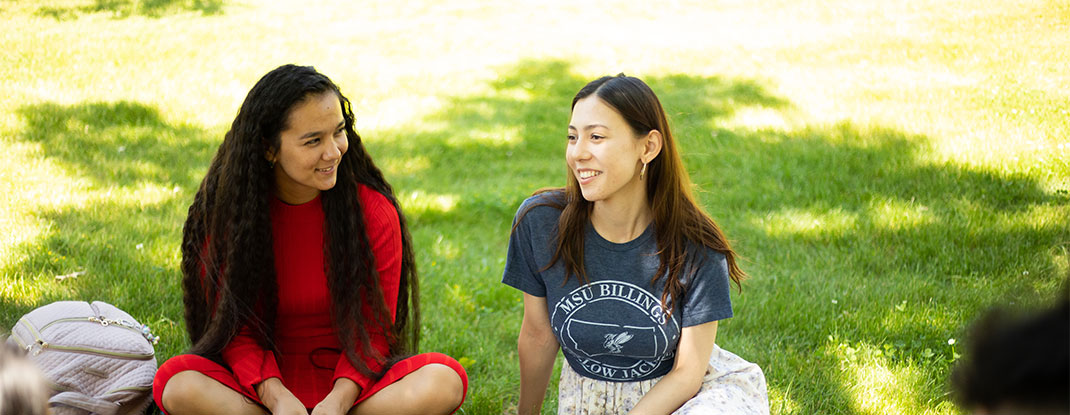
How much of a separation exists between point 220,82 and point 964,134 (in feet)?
22.3

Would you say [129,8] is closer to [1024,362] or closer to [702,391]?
[702,391]

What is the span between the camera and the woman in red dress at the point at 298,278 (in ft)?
9.50

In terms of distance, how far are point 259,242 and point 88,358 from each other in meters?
0.83

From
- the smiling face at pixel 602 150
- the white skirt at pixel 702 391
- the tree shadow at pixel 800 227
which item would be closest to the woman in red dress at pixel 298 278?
the white skirt at pixel 702 391

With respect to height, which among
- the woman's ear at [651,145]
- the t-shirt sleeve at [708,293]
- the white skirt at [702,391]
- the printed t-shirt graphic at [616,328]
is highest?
the woman's ear at [651,145]

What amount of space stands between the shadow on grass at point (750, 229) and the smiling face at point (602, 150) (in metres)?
1.24

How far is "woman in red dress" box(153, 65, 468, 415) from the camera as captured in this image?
2.89 metres

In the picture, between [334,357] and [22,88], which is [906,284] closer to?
[334,357]

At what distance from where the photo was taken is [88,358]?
10.3 feet

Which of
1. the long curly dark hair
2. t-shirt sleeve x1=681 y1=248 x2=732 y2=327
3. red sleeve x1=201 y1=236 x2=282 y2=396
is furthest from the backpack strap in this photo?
t-shirt sleeve x1=681 y1=248 x2=732 y2=327

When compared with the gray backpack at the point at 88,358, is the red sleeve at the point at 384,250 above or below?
above

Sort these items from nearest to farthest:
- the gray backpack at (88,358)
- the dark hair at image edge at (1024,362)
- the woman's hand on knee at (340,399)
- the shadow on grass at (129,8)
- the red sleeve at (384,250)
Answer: the dark hair at image edge at (1024,362) → the woman's hand on knee at (340,399) → the gray backpack at (88,358) → the red sleeve at (384,250) → the shadow on grass at (129,8)

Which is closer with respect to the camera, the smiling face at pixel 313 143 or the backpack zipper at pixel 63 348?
the smiling face at pixel 313 143

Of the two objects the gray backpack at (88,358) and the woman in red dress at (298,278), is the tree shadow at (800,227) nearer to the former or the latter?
the woman in red dress at (298,278)
